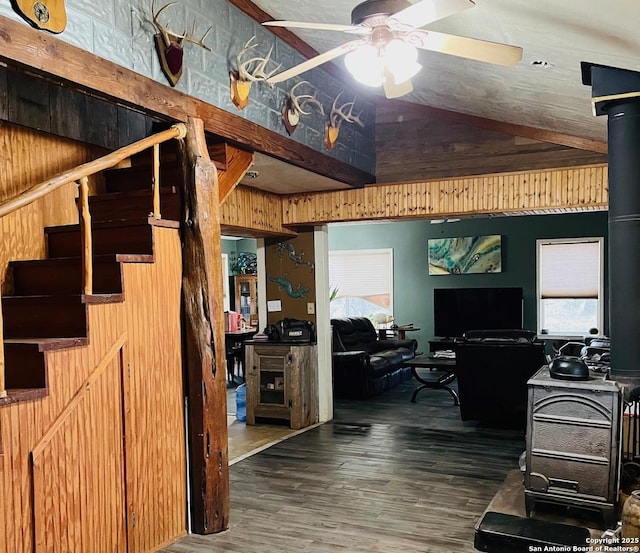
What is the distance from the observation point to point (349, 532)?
142 inches

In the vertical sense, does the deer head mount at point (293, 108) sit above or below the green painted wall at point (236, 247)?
above

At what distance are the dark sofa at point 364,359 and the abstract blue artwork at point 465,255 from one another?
1.37 metres

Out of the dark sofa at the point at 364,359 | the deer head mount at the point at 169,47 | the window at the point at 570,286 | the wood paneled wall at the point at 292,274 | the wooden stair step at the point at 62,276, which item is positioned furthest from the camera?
the window at the point at 570,286

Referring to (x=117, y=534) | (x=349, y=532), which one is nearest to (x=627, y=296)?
(x=349, y=532)

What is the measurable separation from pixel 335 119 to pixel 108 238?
2614 mm

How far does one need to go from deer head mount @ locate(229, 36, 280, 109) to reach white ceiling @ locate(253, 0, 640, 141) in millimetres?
354

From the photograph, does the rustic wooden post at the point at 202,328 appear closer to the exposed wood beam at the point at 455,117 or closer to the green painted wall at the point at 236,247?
the exposed wood beam at the point at 455,117

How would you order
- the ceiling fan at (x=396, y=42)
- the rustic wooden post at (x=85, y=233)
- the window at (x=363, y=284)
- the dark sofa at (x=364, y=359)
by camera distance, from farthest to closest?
the window at (x=363, y=284) < the dark sofa at (x=364, y=359) < the rustic wooden post at (x=85, y=233) < the ceiling fan at (x=396, y=42)

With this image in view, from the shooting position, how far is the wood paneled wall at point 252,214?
5543 mm

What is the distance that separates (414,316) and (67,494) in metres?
7.89

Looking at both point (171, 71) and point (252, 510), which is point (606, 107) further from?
point (252, 510)

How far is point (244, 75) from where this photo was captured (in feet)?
12.5

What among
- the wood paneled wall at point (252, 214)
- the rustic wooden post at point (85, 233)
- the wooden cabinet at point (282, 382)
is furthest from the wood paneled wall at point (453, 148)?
the rustic wooden post at point (85, 233)

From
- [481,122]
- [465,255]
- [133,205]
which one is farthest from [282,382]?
[465,255]
